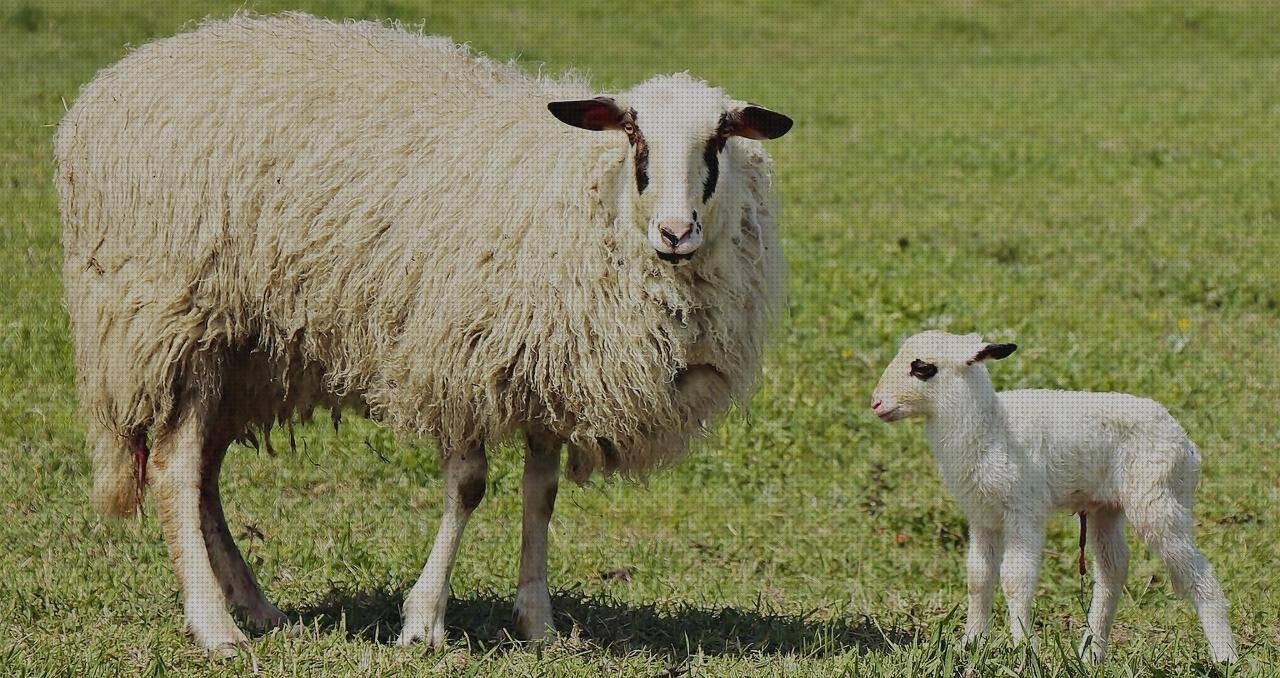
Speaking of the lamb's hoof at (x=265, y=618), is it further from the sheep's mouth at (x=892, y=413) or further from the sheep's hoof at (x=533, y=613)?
the sheep's mouth at (x=892, y=413)

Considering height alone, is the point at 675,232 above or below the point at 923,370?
above

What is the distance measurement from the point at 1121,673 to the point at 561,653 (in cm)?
169

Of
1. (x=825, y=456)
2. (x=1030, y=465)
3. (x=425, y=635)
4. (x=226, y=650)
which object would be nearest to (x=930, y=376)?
(x=1030, y=465)

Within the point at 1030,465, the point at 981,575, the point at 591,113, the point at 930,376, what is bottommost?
the point at 981,575

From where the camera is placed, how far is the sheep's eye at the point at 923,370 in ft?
15.1

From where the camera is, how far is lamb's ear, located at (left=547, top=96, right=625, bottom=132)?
491 centimetres

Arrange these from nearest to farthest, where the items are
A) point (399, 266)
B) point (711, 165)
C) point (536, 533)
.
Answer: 1. point (711, 165)
2. point (399, 266)
3. point (536, 533)

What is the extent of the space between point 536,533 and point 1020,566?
1683 millimetres

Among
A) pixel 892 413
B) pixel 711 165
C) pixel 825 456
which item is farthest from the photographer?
pixel 825 456

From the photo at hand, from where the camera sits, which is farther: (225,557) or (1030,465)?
(225,557)

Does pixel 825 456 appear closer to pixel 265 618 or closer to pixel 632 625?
pixel 632 625

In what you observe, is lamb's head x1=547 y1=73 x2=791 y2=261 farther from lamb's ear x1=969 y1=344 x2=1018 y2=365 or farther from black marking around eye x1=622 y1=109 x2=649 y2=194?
lamb's ear x1=969 y1=344 x2=1018 y2=365

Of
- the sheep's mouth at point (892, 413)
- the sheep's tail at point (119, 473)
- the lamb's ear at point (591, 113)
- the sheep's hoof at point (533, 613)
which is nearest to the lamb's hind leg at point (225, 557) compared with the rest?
the sheep's tail at point (119, 473)

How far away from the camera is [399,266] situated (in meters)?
5.29
